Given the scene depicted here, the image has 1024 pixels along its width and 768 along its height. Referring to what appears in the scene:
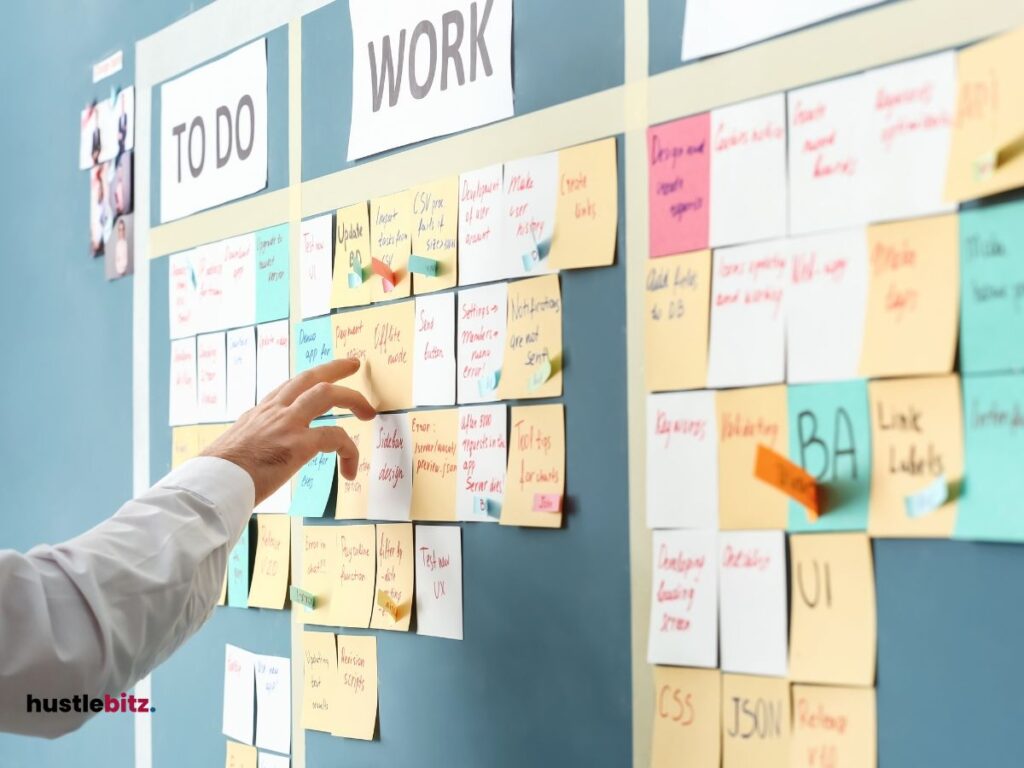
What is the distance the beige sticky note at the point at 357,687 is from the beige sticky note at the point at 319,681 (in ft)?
0.04

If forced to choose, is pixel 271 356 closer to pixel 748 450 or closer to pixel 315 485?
Answer: pixel 315 485

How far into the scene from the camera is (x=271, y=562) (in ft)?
4.75

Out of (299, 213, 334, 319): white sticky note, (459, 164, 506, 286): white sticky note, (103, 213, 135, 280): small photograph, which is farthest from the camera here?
(103, 213, 135, 280): small photograph

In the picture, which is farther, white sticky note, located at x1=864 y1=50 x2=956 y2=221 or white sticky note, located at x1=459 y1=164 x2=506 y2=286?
white sticky note, located at x1=459 y1=164 x2=506 y2=286

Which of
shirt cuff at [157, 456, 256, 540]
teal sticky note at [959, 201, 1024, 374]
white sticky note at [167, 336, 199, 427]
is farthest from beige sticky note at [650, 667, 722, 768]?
white sticky note at [167, 336, 199, 427]

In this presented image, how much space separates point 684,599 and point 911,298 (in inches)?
13.1

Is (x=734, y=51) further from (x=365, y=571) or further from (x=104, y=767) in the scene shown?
(x=104, y=767)

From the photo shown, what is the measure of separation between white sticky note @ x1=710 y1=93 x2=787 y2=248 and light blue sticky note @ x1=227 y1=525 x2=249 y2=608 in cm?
82

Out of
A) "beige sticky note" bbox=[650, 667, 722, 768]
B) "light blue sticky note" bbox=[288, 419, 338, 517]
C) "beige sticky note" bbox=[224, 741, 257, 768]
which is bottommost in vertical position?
"beige sticky note" bbox=[224, 741, 257, 768]

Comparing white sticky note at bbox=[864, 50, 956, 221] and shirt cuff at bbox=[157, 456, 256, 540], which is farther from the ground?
white sticky note at bbox=[864, 50, 956, 221]

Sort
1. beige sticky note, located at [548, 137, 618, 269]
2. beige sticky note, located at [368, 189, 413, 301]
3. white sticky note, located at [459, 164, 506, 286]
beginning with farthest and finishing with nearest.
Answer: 1. beige sticky note, located at [368, 189, 413, 301]
2. white sticky note, located at [459, 164, 506, 286]
3. beige sticky note, located at [548, 137, 618, 269]

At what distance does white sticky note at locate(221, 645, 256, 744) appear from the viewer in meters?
1.47

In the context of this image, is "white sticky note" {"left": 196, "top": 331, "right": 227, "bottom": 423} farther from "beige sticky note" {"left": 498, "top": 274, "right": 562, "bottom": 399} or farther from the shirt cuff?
"beige sticky note" {"left": 498, "top": 274, "right": 562, "bottom": 399}

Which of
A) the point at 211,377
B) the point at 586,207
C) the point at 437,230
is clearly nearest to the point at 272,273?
the point at 211,377
